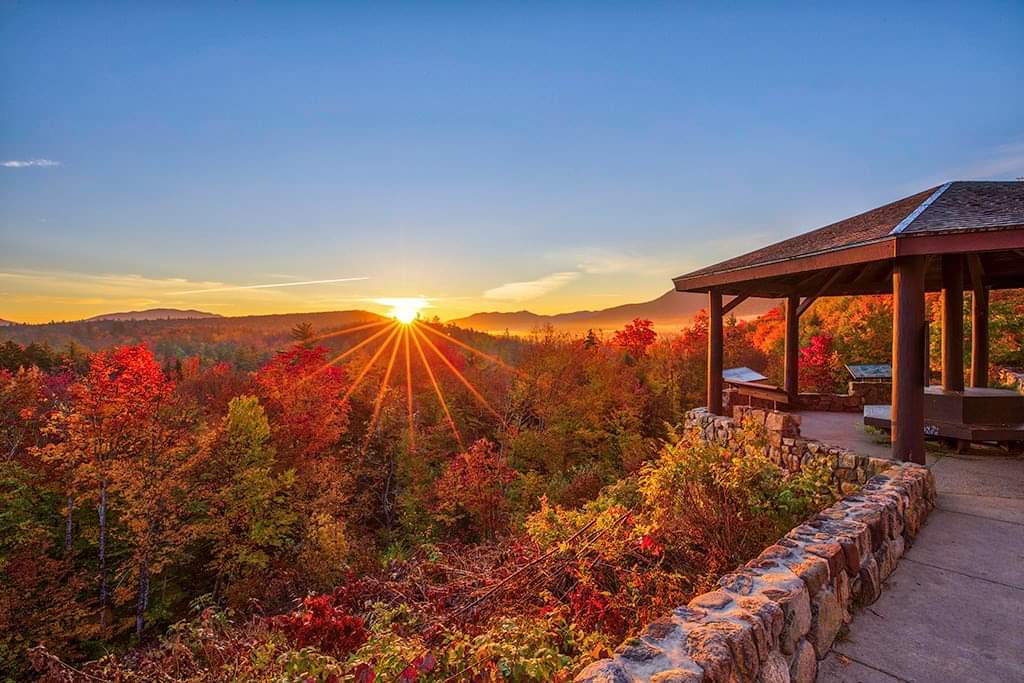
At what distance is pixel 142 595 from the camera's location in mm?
16922

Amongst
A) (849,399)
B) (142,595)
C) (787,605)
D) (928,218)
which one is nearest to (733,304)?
(928,218)

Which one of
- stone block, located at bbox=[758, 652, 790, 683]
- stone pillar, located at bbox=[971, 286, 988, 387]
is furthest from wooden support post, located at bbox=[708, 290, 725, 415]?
stone block, located at bbox=[758, 652, 790, 683]

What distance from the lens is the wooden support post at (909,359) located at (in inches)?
205

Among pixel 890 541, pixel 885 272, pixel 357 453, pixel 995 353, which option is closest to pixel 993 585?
pixel 890 541

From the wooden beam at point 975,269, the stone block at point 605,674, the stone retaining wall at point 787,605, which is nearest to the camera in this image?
the stone block at point 605,674

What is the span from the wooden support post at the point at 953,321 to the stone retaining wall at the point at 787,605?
3.44 metres

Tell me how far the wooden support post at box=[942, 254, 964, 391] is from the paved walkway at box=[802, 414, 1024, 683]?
2.23 m

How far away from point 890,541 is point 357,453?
23140 mm

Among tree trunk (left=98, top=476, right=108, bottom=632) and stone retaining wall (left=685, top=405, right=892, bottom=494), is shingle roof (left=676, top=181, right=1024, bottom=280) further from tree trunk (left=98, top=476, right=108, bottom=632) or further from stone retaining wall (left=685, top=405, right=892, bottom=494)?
tree trunk (left=98, top=476, right=108, bottom=632)

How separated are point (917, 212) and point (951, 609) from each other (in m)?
4.54

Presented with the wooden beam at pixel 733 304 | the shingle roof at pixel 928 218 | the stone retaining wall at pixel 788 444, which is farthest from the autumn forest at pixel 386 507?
the shingle roof at pixel 928 218

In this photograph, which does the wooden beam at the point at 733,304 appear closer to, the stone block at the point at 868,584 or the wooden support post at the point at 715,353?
the wooden support post at the point at 715,353

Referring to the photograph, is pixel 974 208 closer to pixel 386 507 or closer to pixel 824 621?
pixel 824 621

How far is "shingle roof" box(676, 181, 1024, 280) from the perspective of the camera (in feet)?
16.3
